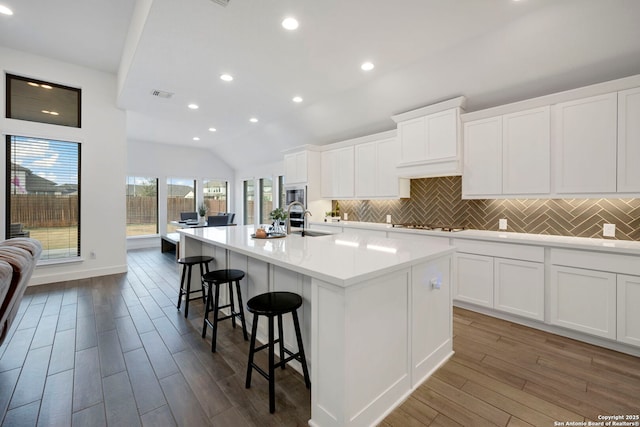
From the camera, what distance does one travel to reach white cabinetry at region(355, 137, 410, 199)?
4332 millimetres

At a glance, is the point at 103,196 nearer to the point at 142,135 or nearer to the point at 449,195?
the point at 142,135

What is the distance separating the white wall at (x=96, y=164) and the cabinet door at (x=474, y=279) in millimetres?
5514

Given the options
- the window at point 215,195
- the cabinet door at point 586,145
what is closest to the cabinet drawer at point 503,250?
the cabinet door at point 586,145

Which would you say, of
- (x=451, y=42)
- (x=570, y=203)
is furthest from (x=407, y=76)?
(x=570, y=203)

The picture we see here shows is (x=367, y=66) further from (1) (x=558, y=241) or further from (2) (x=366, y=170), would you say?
(1) (x=558, y=241)

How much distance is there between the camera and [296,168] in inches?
225

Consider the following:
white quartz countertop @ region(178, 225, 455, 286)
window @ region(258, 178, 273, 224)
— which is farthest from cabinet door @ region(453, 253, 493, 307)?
window @ region(258, 178, 273, 224)

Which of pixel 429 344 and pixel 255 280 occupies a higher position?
pixel 255 280

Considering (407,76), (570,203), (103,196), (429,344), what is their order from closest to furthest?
(429,344) → (570,203) → (407,76) → (103,196)

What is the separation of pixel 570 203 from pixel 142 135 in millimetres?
8667

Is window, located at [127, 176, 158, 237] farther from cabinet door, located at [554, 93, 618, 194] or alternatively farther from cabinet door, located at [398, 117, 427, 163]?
cabinet door, located at [554, 93, 618, 194]

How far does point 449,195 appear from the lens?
13.1 feet

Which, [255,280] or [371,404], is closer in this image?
[371,404]
